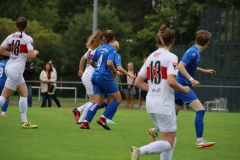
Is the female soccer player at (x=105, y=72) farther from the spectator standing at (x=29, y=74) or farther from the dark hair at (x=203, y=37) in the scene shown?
the spectator standing at (x=29, y=74)

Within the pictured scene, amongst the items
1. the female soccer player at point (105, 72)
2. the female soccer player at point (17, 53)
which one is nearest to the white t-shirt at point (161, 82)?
the female soccer player at point (17, 53)

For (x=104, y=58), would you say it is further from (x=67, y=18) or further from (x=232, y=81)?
(x=67, y=18)

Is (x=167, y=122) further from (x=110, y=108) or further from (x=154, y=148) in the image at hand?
(x=110, y=108)

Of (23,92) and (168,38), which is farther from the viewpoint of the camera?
(23,92)

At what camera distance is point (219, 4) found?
5478 centimetres

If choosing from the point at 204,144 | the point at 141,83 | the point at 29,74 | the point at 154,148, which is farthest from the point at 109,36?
the point at 29,74

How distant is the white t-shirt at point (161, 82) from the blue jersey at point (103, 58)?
5213mm

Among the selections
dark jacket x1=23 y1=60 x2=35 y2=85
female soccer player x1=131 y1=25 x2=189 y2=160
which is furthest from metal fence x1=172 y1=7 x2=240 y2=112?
female soccer player x1=131 y1=25 x2=189 y2=160

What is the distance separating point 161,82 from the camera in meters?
8.43

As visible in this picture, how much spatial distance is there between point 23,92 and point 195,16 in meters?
46.5

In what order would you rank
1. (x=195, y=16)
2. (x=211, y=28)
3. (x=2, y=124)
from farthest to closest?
1. (x=195, y=16)
2. (x=211, y=28)
3. (x=2, y=124)

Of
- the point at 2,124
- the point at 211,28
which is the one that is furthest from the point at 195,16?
the point at 2,124

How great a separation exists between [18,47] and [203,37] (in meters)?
3.89

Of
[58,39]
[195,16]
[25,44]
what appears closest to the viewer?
[25,44]
